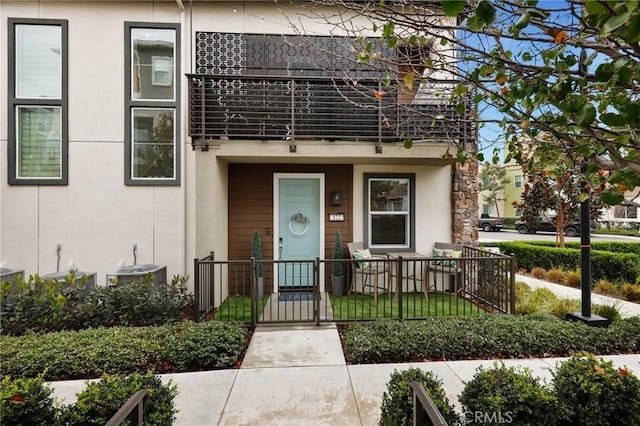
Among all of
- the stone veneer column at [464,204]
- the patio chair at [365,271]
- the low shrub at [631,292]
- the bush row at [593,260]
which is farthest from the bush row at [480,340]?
the bush row at [593,260]

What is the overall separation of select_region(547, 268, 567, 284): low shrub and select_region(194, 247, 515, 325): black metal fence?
348cm

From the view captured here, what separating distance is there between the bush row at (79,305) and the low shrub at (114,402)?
2481 millimetres

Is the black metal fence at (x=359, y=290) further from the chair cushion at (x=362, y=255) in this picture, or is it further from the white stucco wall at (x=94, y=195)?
the white stucco wall at (x=94, y=195)

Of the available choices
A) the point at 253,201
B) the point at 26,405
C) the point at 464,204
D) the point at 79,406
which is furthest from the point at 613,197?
the point at 253,201

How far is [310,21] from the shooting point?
631 cm

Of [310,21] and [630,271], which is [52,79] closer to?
[310,21]

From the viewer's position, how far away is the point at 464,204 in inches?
264

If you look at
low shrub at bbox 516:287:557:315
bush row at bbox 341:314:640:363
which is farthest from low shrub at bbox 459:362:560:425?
low shrub at bbox 516:287:557:315

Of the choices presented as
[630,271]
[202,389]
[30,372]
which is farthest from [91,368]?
[630,271]

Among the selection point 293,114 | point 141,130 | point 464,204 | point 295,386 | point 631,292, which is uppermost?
point 293,114

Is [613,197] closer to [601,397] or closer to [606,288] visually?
[601,397]

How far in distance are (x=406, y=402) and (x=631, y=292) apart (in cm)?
703

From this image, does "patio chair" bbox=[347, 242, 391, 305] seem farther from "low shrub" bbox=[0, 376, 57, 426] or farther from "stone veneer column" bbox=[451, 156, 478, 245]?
"low shrub" bbox=[0, 376, 57, 426]

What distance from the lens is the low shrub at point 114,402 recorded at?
2.03 metres
